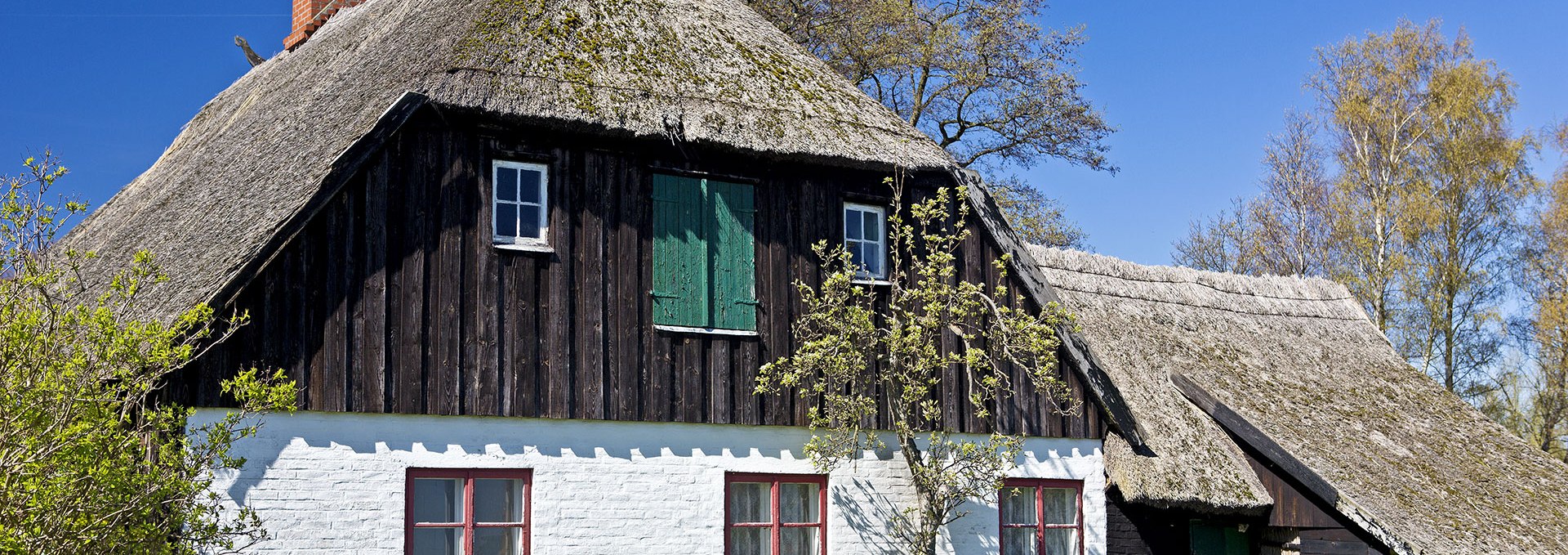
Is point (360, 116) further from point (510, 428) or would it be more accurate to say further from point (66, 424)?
point (66, 424)

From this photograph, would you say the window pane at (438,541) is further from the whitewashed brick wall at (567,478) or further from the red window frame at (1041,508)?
the red window frame at (1041,508)

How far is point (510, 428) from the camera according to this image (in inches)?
436

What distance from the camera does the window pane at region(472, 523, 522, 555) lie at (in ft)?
35.6

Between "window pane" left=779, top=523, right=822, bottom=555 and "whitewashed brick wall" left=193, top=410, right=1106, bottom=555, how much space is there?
17 centimetres

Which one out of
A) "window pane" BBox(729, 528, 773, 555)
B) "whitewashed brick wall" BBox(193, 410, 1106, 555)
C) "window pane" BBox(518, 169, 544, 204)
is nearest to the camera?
"whitewashed brick wall" BBox(193, 410, 1106, 555)

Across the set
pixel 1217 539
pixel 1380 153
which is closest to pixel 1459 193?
pixel 1380 153

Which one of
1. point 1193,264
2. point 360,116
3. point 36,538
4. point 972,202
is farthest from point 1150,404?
point 1193,264

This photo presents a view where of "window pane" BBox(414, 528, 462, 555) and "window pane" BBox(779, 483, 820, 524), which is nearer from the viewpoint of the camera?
"window pane" BBox(414, 528, 462, 555)

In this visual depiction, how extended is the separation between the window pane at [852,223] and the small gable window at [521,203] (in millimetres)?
2896

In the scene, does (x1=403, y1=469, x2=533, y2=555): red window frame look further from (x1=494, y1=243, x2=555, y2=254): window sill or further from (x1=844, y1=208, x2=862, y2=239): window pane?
(x1=844, y1=208, x2=862, y2=239): window pane

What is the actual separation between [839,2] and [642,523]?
14.0 meters

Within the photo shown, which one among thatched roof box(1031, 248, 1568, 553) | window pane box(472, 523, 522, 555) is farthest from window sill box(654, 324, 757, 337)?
thatched roof box(1031, 248, 1568, 553)

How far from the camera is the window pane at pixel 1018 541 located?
1341 cm

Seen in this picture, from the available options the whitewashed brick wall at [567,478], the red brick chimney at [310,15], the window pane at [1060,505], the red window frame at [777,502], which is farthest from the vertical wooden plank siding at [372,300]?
the red brick chimney at [310,15]
